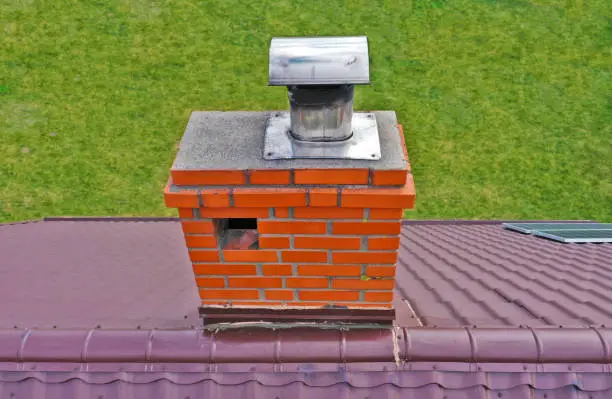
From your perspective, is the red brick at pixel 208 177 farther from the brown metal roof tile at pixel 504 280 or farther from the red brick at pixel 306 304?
the brown metal roof tile at pixel 504 280

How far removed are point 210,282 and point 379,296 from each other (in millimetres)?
889

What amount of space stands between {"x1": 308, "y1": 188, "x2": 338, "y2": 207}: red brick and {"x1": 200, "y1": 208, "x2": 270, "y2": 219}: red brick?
0.74 ft

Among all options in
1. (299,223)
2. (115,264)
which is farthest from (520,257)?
(115,264)

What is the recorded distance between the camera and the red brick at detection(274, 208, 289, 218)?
7.04ft

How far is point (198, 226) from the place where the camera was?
220cm

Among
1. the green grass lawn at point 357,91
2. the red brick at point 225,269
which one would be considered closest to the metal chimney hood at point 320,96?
the red brick at point 225,269

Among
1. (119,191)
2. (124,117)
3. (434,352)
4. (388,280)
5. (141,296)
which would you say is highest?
(388,280)

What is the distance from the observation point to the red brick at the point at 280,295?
243cm

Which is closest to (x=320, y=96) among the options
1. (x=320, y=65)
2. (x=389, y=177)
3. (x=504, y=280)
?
(x=320, y=65)

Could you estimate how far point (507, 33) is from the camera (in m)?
14.8

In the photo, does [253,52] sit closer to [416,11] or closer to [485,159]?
[416,11]

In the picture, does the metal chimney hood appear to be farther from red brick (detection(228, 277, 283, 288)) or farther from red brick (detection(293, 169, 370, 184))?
red brick (detection(228, 277, 283, 288))

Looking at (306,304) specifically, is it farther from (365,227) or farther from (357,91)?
(357,91)

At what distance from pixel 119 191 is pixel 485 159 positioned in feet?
27.9
